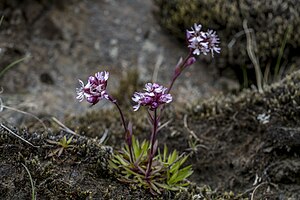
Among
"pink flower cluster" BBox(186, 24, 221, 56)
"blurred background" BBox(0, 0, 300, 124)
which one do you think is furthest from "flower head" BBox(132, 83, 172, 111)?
"blurred background" BBox(0, 0, 300, 124)

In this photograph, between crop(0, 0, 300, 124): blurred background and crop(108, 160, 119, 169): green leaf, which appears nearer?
crop(108, 160, 119, 169): green leaf

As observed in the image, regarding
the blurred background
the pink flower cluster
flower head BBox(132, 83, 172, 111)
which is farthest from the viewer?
the blurred background

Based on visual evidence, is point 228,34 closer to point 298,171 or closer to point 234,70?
point 234,70

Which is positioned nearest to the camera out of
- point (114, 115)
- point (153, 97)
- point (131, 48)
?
point (153, 97)

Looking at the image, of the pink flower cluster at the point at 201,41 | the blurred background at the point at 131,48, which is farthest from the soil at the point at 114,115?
the pink flower cluster at the point at 201,41

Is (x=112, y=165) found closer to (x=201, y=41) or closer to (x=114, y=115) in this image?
(x=201, y=41)

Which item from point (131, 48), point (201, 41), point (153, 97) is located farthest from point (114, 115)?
point (153, 97)

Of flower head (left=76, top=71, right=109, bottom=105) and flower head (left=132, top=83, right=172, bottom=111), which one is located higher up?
flower head (left=76, top=71, right=109, bottom=105)

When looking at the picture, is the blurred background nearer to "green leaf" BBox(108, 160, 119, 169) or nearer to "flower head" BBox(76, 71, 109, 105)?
"green leaf" BBox(108, 160, 119, 169)

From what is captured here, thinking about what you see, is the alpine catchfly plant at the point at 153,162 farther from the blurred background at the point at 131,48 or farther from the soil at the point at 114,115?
the blurred background at the point at 131,48
